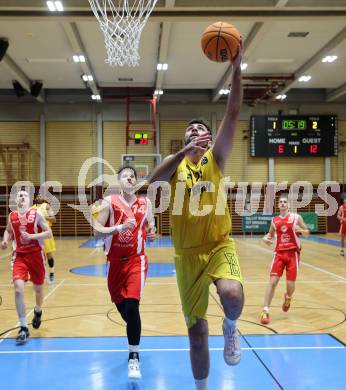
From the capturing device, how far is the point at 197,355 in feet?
11.1

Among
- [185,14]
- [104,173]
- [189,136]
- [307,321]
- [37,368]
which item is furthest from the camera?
[104,173]

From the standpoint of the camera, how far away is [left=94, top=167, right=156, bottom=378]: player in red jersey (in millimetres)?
4582

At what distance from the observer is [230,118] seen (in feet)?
10.3

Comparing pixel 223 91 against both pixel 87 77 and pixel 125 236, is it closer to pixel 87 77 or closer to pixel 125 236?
pixel 87 77

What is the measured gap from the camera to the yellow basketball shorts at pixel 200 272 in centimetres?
324

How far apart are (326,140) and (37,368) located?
1986cm

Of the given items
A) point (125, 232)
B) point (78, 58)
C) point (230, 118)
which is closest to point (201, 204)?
point (230, 118)

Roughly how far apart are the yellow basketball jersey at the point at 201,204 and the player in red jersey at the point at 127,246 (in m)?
1.39

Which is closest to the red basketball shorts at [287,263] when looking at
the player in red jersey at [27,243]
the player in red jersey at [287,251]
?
the player in red jersey at [287,251]

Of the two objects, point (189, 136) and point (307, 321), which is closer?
point (189, 136)

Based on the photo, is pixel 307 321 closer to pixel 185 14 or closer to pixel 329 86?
pixel 185 14

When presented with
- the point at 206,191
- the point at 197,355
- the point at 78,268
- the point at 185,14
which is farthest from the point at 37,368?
the point at 185,14

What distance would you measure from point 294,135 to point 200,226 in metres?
19.6

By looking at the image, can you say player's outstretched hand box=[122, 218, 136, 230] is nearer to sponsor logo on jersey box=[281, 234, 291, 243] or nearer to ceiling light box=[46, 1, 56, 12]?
sponsor logo on jersey box=[281, 234, 291, 243]
